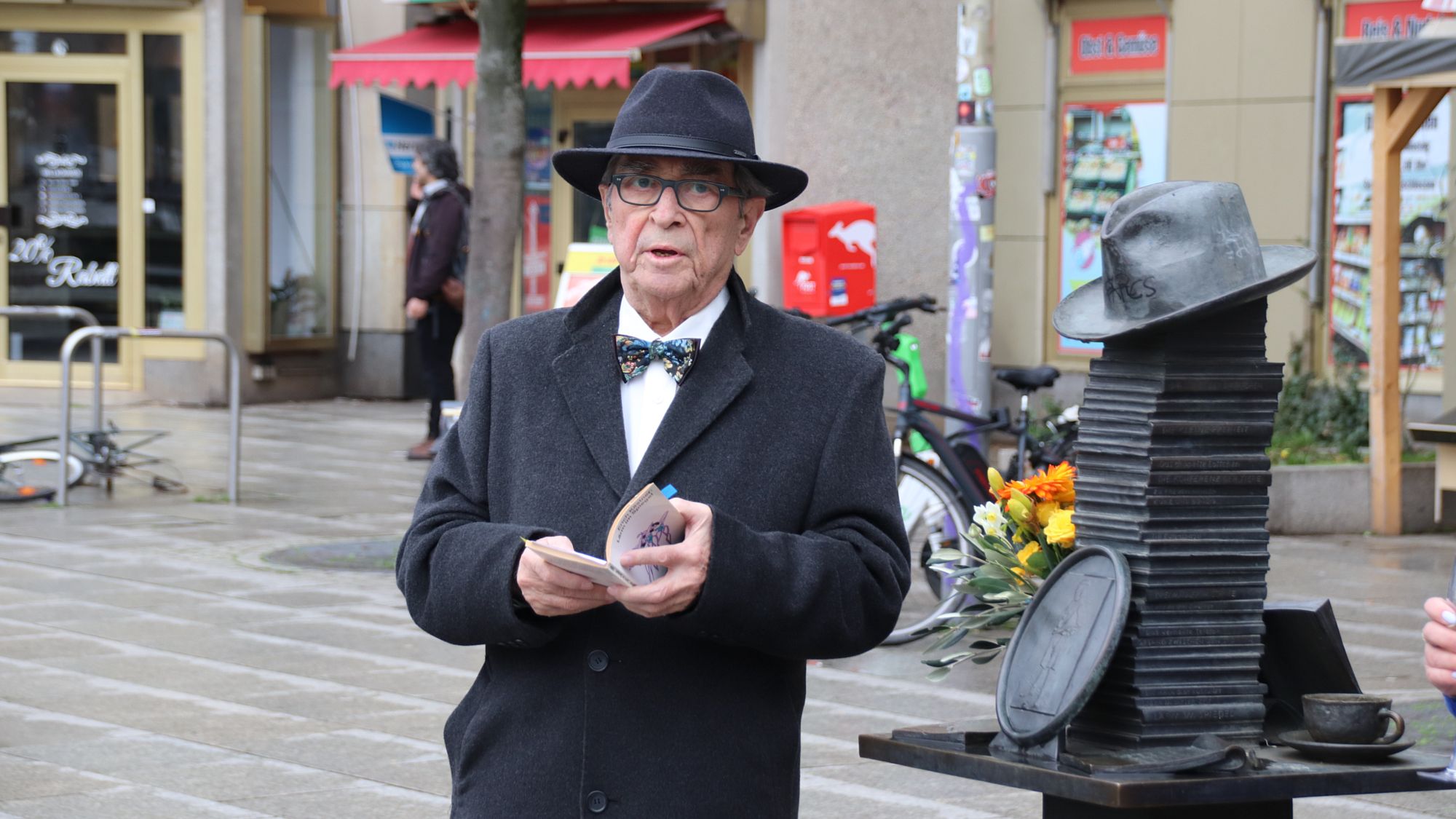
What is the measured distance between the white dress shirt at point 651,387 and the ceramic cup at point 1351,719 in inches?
42.4

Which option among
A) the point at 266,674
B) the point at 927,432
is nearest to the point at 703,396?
the point at 266,674

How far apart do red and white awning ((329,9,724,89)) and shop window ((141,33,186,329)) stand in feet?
5.96

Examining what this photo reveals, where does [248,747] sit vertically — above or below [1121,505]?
below

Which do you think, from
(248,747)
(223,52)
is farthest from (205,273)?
(248,747)

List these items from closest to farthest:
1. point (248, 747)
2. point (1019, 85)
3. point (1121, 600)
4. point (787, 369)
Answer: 1. point (1121, 600)
2. point (787, 369)
3. point (248, 747)
4. point (1019, 85)

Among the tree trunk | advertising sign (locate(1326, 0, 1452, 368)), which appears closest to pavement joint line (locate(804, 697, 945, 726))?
the tree trunk

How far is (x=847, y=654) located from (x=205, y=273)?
1495 centimetres

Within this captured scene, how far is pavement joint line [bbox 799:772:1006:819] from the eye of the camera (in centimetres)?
542

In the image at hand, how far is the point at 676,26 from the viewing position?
15.5 meters

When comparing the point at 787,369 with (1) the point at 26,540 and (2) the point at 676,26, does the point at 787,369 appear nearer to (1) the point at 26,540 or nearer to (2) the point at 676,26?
(1) the point at 26,540

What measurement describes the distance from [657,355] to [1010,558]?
28.0 inches

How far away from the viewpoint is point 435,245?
1371 cm

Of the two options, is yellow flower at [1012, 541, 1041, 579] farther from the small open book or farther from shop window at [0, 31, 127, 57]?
shop window at [0, 31, 127, 57]

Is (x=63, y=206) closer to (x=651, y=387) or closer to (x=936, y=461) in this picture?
(x=936, y=461)
